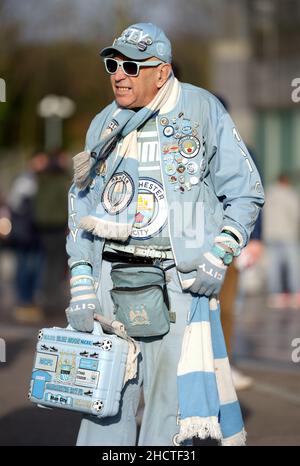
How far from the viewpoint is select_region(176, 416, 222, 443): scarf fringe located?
191 inches

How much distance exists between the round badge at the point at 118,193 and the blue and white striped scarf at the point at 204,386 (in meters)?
0.53

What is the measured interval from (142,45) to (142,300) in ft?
3.67

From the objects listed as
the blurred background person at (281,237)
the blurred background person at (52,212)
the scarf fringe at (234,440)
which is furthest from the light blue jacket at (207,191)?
the blurred background person at (281,237)

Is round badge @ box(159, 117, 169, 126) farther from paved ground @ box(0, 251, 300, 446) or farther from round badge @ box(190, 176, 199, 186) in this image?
paved ground @ box(0, 251, 300, 446)

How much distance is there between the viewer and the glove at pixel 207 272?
4914mm

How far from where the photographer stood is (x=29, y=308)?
1384 cm

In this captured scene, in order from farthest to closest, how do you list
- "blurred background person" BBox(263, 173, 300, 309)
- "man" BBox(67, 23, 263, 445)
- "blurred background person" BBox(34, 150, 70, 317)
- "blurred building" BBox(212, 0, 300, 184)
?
1. "blurred building" BBox(212, 0, 300, 184)
2. "blurred background person" BBox(263, 173, 300, 309)
3. "blurred background person" BBox(34, 150, 70, 317)
4. "man" BBox(67, 23, 263, 445)

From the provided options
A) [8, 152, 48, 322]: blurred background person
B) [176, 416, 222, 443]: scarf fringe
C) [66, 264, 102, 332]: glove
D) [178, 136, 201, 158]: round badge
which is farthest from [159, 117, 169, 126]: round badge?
[8, 152, 48, 322]: blurred background person

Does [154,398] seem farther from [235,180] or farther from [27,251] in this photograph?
[27,251]

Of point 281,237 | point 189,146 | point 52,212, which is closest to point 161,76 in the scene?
point 189,146

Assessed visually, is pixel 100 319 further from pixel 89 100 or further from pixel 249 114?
pixel 89 100

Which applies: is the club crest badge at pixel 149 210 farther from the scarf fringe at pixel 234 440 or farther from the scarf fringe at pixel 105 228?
Result: the scarf fringe at pixel 234 440

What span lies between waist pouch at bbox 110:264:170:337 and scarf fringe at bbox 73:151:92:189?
45 centimetres

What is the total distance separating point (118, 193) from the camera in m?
5.07
